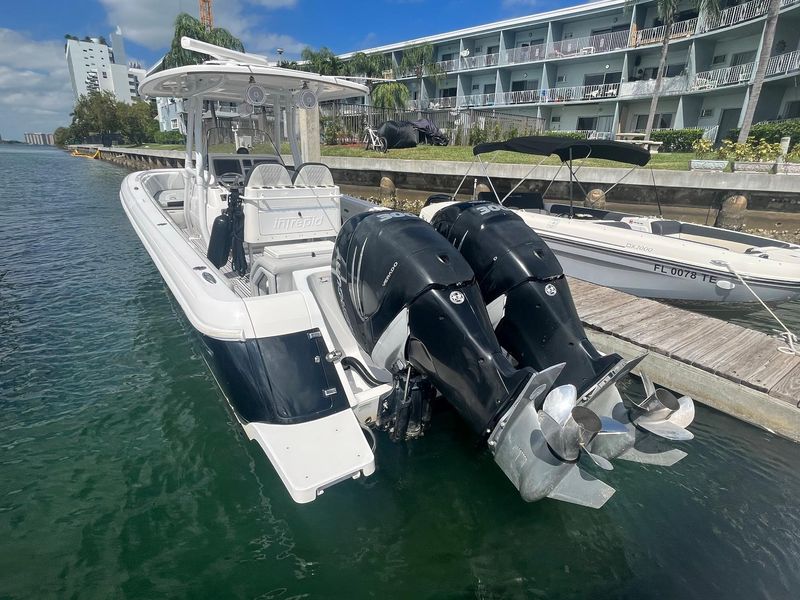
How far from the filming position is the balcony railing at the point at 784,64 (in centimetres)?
1711

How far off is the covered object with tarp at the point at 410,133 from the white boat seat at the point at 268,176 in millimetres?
14192

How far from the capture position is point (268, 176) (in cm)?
394

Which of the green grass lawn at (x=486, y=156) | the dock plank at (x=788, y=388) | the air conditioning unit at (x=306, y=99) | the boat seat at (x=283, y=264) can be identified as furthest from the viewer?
the green grass lawn at (x=486, y=156)

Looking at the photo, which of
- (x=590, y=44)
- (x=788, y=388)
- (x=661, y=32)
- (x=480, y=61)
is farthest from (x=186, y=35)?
(x=788, y=388)

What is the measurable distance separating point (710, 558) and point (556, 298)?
71.8 inches

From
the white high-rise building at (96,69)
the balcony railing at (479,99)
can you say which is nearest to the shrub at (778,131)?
the balcony railing at (479,99)

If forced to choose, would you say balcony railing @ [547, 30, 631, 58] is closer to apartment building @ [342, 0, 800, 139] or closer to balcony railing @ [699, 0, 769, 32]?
apartment building @ [342, 0, 800, 139]

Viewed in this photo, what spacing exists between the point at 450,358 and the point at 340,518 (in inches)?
53.1

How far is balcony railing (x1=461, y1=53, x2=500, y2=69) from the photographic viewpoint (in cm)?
2850

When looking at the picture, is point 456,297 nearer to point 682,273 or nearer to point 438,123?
point 682,273

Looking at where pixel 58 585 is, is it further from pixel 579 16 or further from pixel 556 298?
pixel 579 16

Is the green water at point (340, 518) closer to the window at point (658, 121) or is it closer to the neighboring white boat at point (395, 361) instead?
the neighboring white boat at point (395, 361)

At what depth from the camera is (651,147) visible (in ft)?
55.7

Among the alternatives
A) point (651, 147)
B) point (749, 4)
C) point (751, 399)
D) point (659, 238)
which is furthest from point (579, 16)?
point (751, 399)
